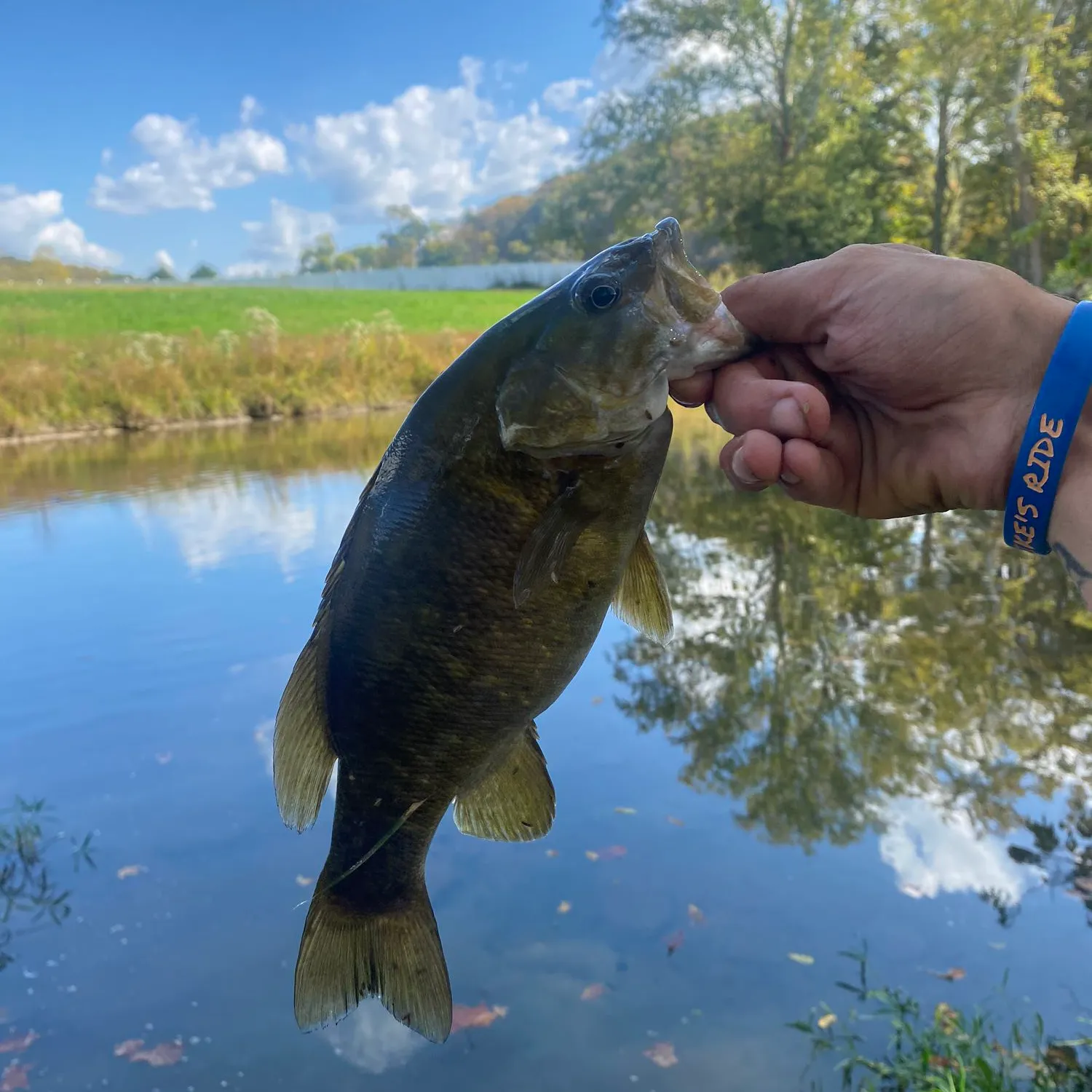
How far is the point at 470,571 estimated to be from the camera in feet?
5.61

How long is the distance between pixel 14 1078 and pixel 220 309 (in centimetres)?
4344

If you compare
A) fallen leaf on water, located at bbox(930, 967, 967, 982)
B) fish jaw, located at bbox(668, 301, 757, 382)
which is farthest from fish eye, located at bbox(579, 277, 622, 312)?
fallen leaf on water, located at bbox(930, 967, 967, 982)

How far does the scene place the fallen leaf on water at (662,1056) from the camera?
3.54 meters

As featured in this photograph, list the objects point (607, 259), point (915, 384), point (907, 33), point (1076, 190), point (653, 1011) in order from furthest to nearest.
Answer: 1. point (907, 33)
2. point (1076, 190)
3. point (653, 1011)
4. point (915, 384)
5. point (607, 259)

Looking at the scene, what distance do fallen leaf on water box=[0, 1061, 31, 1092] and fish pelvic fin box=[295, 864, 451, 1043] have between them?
8.46 ft

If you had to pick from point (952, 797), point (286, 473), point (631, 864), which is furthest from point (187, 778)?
point (286, 473)

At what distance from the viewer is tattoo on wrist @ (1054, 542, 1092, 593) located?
6.40 feet

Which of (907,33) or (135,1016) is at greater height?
(907,33)

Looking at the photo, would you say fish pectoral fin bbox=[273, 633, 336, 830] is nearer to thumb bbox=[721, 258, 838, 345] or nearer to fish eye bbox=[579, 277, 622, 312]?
fish eye bbox=[579, 277, 622, 312]

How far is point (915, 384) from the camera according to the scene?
2.20 metres

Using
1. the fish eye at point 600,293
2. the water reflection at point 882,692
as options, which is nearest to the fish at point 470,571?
the fish eye at point 600,293

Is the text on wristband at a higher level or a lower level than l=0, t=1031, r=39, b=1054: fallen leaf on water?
higher

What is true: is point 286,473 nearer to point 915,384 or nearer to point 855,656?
point 855,656

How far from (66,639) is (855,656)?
21.4ft
